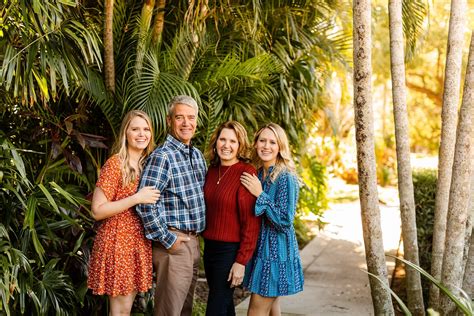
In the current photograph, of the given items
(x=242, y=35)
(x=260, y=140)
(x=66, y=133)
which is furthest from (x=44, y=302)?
(x=242, y=35)

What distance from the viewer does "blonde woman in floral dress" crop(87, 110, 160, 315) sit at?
3828mm

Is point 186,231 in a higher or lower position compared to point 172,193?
lower

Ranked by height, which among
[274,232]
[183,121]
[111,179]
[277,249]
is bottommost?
[277,249]

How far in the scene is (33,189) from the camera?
14.4 feet

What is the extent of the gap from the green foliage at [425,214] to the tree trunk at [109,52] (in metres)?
3.24

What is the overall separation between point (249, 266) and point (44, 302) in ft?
4.64

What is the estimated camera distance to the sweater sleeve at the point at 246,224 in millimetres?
3910

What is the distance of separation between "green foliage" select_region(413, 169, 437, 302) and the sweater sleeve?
2817 millimetres

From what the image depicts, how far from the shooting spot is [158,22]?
5883 millimetres

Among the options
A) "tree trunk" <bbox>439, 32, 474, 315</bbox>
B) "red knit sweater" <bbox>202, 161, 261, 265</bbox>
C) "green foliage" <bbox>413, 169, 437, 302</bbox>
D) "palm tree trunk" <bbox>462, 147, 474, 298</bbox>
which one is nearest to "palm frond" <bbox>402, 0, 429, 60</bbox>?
"green foliage" <bbox>413, 169, 437, 302</bbox>

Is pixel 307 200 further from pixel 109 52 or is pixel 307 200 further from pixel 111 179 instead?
pixel 111 179

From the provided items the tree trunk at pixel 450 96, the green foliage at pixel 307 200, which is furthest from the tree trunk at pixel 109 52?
the green foliage at pixel 307 200

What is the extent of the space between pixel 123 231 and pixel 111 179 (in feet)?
1.09

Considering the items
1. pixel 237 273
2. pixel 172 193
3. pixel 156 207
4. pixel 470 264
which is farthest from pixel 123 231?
pixel 470 264
